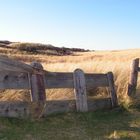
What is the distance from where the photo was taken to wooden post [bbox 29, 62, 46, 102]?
404 inches

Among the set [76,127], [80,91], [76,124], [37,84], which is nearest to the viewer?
[76,127]

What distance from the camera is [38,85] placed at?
10.3m

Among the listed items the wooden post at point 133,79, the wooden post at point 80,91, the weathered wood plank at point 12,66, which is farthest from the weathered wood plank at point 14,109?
the wooden post at point 133,79

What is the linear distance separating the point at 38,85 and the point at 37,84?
36 millimetres

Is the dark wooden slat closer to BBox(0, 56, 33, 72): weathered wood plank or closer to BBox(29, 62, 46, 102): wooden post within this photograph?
BBox(29, 62, 46, 102): wooden post

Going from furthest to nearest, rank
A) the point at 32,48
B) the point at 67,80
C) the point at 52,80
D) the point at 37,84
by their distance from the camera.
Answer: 1. the point at 32,48
2. the point at 67,80
3. the point at 52,80
4. the point at 37,84

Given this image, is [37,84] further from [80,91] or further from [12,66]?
[80,91]

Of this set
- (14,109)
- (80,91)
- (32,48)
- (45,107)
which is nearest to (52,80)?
(45,107)

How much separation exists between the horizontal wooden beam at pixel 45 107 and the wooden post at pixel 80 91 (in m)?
0.15

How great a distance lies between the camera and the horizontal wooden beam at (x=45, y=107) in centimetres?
979

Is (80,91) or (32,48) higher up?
(80,91)

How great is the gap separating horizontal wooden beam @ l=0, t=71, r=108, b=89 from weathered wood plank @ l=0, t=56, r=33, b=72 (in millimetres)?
118

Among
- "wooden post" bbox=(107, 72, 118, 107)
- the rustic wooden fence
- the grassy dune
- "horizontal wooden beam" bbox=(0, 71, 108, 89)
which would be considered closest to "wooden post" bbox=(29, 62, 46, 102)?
the rustic wooden fence

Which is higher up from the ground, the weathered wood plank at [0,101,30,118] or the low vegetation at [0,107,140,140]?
the weathered wood plank at [0,101,30,118]
